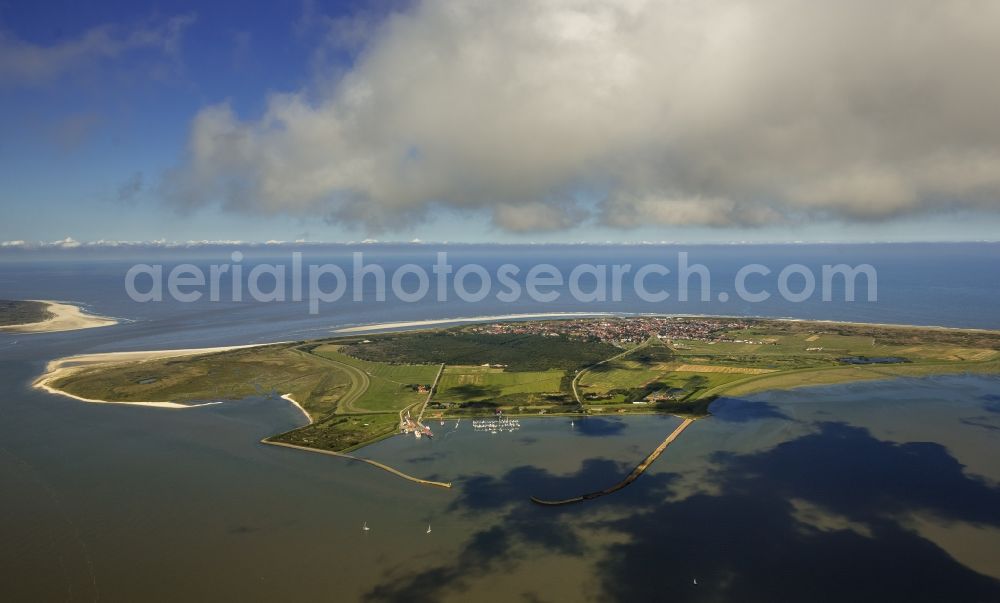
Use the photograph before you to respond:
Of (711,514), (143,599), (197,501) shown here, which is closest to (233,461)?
(197,501)

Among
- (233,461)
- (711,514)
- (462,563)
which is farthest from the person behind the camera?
(233,461)

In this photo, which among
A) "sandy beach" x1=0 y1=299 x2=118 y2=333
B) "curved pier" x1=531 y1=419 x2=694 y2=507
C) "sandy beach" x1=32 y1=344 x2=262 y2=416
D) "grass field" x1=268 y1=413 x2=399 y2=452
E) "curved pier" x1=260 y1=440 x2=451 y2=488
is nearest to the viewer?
"curved pier" x1=531 y1=419 x2=694 y2=507

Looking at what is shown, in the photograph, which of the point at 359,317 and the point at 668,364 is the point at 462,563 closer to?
the point at 668,364

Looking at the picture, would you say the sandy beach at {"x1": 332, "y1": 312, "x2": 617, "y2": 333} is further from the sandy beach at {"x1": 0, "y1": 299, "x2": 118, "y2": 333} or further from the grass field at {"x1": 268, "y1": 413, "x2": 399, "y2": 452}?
the grass field at {"x1": 268, "y1": 413, "x2": 399, "y2": 452}

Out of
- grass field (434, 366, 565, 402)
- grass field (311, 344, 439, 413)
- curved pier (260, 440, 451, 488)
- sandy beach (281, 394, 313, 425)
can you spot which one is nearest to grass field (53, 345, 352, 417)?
sandy beach (281, 394, 313, 425)

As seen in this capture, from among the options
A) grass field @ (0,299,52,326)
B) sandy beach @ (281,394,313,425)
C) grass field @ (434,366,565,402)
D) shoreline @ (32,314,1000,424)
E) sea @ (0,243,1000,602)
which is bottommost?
sea @ (0,243,1000,602)

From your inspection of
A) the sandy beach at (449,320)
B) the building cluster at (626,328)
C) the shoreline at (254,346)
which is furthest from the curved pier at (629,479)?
the sandy beach at (449,320)

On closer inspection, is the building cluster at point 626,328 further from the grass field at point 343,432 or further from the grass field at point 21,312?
the grass field at point 21,312

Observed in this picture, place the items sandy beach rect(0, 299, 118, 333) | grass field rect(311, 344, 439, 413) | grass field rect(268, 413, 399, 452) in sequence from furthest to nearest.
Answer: sandy beach rect(0, 299, 118, 333) < grass field rect(311, 344, 439, 413) < grass field rect(268, 413, 399, 452)

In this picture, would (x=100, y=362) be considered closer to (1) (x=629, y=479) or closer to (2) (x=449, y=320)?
(2) (x=449, y=320)
